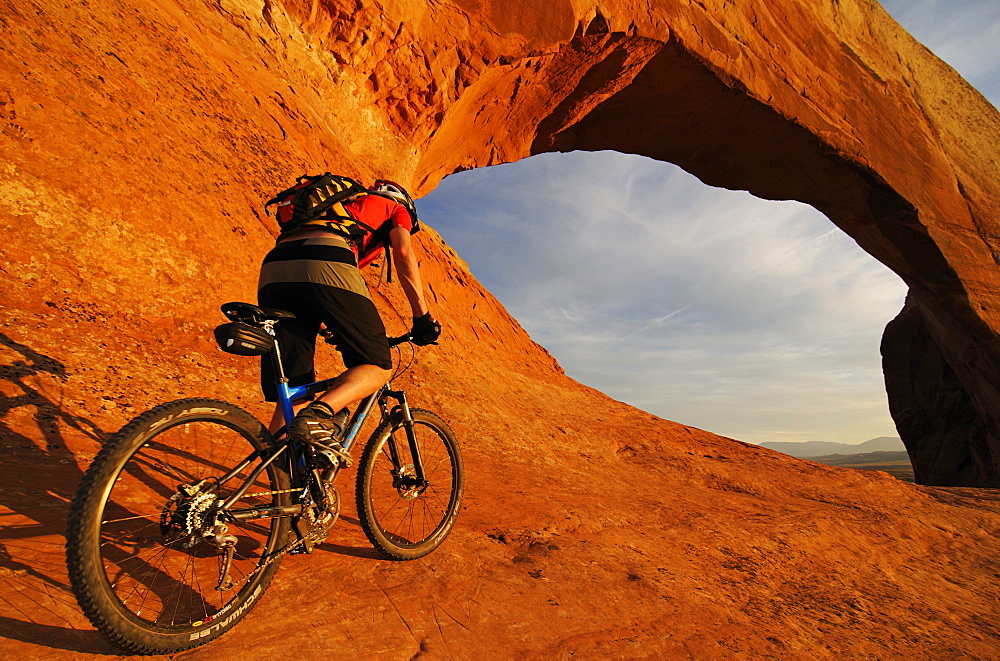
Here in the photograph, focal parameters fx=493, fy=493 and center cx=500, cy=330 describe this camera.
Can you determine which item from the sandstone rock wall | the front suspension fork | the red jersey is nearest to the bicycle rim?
the front suspension fork

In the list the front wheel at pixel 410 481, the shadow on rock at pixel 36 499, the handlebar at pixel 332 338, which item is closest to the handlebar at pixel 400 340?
the handlebar at pixel 332 338

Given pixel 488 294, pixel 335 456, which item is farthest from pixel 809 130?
pixel 335 456

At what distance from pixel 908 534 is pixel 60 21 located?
398 inches

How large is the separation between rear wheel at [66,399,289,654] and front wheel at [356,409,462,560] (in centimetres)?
53

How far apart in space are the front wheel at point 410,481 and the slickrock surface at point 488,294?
140 millimetres

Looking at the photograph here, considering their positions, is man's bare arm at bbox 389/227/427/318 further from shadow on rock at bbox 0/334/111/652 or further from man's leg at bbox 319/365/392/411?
shadow on rock at bbox 0/334/111/652

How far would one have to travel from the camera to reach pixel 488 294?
42.4 feet

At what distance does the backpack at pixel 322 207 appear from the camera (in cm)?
221

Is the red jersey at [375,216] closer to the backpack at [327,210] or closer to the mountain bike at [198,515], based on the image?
the backpack at [327,210]

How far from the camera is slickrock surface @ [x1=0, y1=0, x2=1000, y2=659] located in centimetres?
215

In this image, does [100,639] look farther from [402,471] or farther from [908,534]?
[908,534]

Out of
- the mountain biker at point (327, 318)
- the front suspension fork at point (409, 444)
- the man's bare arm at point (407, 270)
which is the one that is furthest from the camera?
the front suspension fork at point (409, 444)

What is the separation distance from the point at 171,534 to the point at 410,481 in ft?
3.70

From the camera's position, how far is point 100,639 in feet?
4.82
